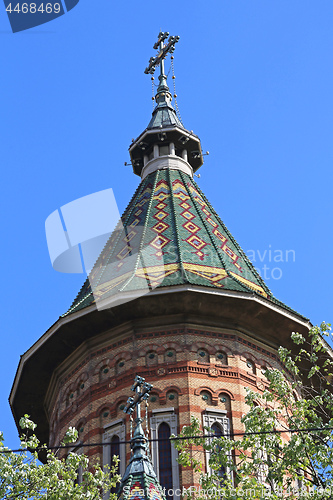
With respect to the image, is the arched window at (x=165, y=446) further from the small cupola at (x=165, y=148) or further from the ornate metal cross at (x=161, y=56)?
the ornate metal cross at (x=161, y=56)

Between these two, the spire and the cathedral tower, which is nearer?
the spire

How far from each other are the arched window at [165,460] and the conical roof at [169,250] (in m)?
3.56

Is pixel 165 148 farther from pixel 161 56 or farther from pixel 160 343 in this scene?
pixel 160 343

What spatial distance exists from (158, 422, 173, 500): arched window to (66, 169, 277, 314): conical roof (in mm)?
3565

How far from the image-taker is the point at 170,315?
23547mm

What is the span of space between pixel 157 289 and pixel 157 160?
861 cm

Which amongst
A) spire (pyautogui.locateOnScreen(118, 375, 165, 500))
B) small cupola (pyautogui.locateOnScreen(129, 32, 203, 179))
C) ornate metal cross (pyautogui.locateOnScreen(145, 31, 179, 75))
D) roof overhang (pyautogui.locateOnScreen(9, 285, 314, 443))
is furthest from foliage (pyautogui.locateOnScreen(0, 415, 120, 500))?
ornate metal cross (pyautogui.locateOnScreen(145, 31, 179, 75))

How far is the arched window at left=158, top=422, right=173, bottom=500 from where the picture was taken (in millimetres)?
20797

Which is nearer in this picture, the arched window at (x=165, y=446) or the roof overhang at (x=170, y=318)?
the arched window at (x=165, y=446)

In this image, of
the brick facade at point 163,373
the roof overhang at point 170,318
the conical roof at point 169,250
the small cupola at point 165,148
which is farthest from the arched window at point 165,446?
the small cupola at point 165,148

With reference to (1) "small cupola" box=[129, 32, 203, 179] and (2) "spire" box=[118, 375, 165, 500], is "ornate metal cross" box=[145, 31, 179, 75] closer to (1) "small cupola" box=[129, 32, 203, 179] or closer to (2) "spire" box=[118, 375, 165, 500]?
(1) "small cupola" box=[129, 32, 203, 179]

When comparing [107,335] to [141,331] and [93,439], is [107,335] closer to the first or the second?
[141,331]

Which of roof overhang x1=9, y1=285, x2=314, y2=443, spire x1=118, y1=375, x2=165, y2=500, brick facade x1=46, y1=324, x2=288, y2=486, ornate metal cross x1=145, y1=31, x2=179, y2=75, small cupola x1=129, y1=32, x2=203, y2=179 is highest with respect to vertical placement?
ornate metal cross x1=145, y1=31, x2=179, y2=75

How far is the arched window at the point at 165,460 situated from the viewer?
68.2ft
